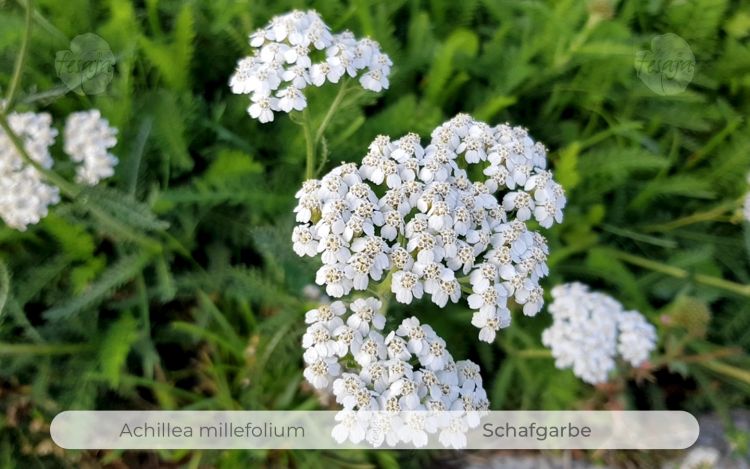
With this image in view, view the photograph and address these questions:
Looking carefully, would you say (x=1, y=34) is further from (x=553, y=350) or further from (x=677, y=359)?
(x=677, y=359)

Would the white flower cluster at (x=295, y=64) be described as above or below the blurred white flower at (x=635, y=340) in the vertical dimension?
above

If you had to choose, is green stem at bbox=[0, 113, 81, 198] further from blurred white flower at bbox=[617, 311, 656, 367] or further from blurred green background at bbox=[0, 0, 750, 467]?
blurred white flower at bbox=[617, 311, 656, 367]

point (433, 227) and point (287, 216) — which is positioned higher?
point (433, 227)

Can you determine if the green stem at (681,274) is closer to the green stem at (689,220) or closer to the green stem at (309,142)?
the green stem at (689,220)

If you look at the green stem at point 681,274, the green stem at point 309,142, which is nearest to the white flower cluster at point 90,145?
the green stem at point 309,142

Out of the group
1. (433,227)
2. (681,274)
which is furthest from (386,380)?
(681,274)

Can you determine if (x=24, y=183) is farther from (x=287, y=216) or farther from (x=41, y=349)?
(x=287, y=216)
